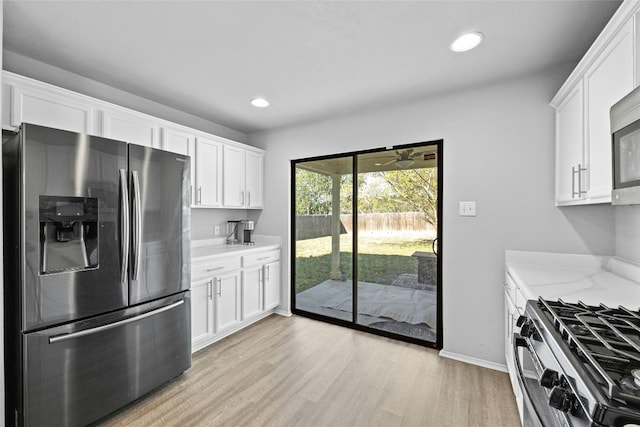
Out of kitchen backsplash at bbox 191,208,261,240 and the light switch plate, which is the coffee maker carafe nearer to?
kitchen backsplash at bbox 191,208,261,240

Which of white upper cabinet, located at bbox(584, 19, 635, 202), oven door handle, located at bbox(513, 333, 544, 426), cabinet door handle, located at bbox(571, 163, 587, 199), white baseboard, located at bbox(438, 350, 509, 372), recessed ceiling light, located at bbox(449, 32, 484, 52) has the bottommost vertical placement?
white baseboard, located at bbox(438, 350, 509, 372)

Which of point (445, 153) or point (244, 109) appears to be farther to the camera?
point (244, 109)

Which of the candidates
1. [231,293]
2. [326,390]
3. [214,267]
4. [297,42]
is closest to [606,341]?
[326,390]

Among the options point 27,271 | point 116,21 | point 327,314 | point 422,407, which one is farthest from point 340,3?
point 327,314

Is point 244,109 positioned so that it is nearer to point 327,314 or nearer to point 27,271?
point 27,271

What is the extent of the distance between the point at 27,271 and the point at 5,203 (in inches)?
18.0

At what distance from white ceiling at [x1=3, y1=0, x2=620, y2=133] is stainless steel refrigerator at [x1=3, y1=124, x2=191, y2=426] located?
2.30 ft

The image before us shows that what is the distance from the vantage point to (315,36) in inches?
71.6

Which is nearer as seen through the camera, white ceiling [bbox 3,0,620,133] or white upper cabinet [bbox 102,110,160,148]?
white ceiling [bbox 3,0,620,133]

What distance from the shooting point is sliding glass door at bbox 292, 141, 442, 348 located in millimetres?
2877

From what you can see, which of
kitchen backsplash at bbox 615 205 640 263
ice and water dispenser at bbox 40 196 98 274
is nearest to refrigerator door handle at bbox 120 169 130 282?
ice and water dispenser at bbox 40 196 98 274

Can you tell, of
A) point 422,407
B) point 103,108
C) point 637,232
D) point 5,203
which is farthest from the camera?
point 103,108

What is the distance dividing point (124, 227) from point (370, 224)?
2292mm

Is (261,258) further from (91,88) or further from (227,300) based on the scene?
(91,88)
